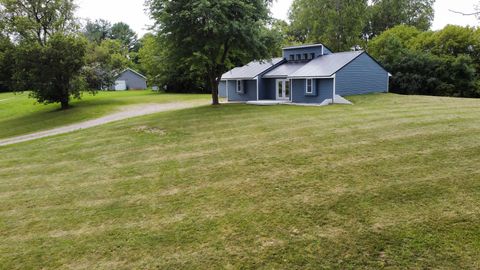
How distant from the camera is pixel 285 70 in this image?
28344 millimetres

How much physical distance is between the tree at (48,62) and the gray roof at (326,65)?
16.3m

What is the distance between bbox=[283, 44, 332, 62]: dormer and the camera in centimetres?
2844

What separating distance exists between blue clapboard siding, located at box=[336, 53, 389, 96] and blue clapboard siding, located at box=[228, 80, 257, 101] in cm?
729

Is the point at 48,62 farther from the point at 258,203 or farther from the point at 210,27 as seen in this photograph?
the point at 258,203

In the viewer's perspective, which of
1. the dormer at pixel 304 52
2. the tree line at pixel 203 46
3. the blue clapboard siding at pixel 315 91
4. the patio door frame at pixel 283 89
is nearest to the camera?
the tree line at pixel 203 46

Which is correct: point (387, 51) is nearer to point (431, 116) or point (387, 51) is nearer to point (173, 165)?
point (431, 116)

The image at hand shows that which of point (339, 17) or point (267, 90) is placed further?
point (339, 17)

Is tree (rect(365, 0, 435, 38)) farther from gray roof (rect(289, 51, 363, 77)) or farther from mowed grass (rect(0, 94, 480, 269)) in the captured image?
mowed grass (rect(0, 94, 480, 269))

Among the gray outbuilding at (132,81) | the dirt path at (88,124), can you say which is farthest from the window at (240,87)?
the gray outbuilding at (132,81)

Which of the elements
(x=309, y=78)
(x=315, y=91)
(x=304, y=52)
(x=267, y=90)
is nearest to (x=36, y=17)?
(x=267, y=90)

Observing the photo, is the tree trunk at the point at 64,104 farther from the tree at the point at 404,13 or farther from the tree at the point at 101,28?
the tree at the point at 101,28

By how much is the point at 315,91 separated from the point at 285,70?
4.63m

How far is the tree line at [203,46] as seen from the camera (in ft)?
68.1

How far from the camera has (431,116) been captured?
1345 centimetres
